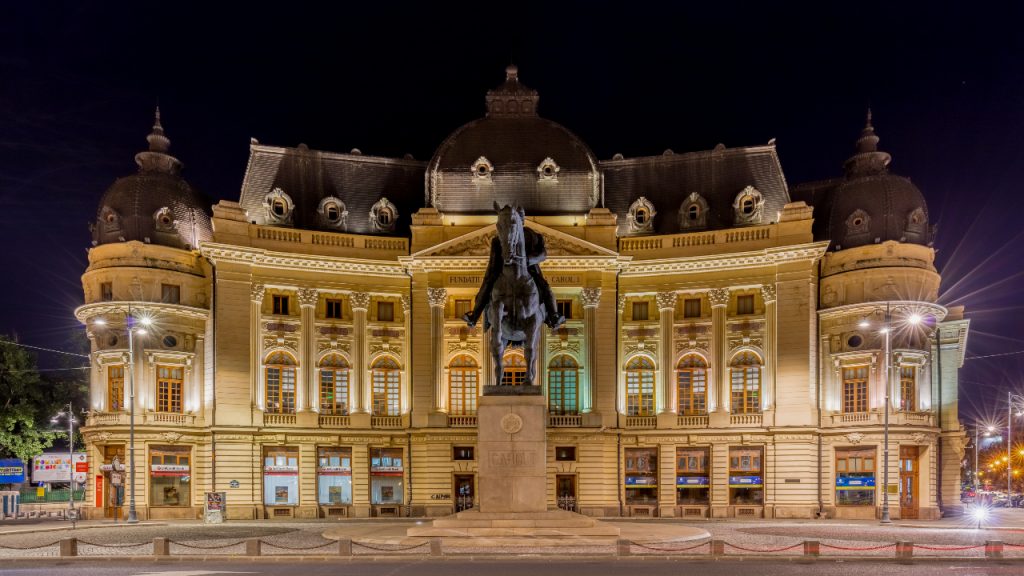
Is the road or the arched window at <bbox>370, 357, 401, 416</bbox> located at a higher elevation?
the arched window at <bbox>370, 357, 401, 416</bbox>

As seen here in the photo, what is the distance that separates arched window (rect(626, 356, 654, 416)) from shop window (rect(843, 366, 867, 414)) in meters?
11.8

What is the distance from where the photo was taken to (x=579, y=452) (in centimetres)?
Result: 6359

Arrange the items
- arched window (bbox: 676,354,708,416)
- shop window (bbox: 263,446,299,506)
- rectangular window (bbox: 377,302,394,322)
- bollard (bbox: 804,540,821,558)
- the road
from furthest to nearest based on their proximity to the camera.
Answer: rectangular window (bbox: 377,302,394,322) → arched window (bbox: 676,354,708,416) → shop window (bbox: 263,446,299,506) → bollard (bbox: 804,540,821,558) → the road

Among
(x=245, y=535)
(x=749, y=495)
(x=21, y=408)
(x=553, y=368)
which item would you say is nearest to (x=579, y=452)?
(x=553, y=368)

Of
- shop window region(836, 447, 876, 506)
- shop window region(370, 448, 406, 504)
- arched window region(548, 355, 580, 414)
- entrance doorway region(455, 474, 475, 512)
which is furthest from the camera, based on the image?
arched window region(548, 355, 580, 414)

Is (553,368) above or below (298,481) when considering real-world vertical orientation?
above

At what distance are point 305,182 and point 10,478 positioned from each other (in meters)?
34.5

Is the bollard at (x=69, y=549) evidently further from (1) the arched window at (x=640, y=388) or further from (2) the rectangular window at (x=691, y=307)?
(2) the rectangular window at (x=691, y=307)

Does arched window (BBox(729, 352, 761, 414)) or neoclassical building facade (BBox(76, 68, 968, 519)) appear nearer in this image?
neoclassical building facade (BBox(76, 68, 968, 519))

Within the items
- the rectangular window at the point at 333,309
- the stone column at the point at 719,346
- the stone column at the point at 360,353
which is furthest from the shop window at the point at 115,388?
the stone column at the point at 719,346

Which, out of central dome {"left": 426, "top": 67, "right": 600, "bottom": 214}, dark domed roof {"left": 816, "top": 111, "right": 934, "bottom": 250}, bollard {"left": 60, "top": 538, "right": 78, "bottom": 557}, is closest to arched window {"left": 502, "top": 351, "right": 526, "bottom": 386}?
central dome {"left": 426, "top": 67, "right": 600, "bottom": 214}

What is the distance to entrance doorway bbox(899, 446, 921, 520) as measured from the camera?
61.1 m

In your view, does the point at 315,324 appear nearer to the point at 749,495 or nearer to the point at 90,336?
the point at 90,336

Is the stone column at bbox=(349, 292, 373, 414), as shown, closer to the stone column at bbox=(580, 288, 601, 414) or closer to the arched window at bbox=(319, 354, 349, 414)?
the arched window at bbox=(319, 354, 349, 414)
